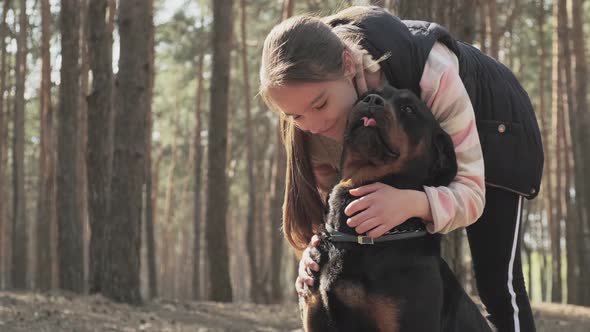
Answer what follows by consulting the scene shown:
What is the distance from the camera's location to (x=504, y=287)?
12.5 feet

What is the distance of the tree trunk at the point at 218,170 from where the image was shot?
46.4ft

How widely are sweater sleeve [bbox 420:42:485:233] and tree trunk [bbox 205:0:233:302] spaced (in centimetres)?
1067

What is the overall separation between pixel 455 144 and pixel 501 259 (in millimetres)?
661

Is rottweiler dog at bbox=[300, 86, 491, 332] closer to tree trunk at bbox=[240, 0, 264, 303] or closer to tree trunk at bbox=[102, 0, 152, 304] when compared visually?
tree trunk at bbox=[102, 0, 152, 304]

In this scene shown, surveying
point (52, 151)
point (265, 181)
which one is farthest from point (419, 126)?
point (265, 181)

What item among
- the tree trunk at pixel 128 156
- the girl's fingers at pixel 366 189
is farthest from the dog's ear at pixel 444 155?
the tree trunk at pixel 128 156

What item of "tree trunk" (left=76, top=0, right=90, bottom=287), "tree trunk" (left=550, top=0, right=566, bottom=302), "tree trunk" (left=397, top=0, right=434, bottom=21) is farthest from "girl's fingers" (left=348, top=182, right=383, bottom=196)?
"tree trunk" (left=76, top=0, right=90, bottom=287)

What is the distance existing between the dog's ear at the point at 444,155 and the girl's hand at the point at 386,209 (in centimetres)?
19

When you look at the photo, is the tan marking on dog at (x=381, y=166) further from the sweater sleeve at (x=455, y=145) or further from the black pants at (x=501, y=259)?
the black pants at (x=501, y=259)

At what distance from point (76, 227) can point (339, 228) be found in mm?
10219

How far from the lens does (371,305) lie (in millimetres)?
3275

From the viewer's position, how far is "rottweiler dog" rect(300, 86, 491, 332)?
3.27 m

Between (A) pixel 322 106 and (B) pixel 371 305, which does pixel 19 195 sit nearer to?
(A) pixel 322 106

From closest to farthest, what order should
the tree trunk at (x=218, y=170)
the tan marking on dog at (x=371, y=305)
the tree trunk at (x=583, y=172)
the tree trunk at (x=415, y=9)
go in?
1. the tan marking on dog at (x=371, y=305)
2. the tree trunk at (x=415, y=9)
3. the tree trunk at (x=583, y=172)
4. the tree trunk at (x=218, y=170)
